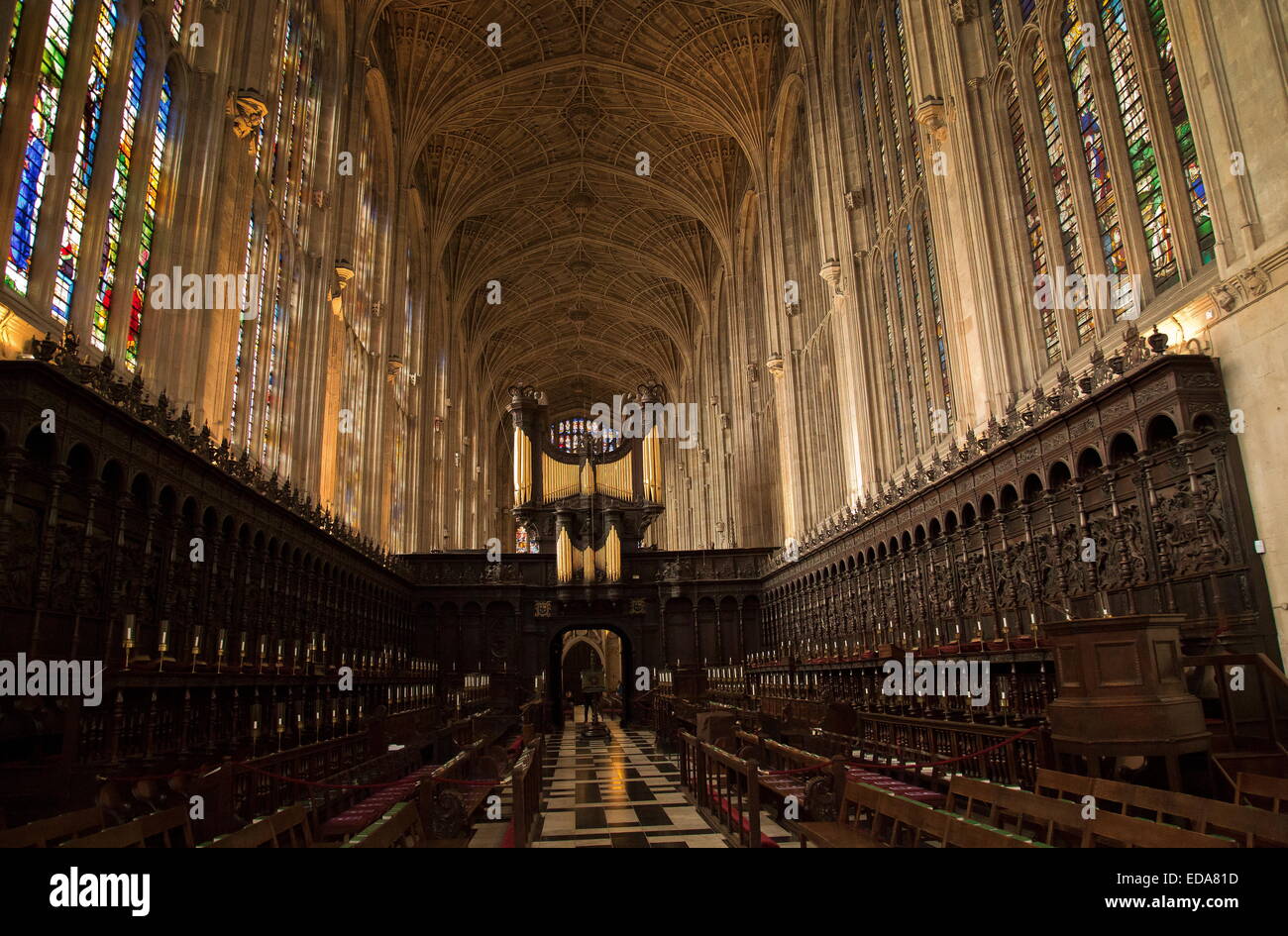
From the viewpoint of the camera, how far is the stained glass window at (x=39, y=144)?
27.1 ft

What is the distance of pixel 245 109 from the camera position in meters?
12.8

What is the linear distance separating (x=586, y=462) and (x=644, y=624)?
10095mm

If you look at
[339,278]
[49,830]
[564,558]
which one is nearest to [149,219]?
[339,278]

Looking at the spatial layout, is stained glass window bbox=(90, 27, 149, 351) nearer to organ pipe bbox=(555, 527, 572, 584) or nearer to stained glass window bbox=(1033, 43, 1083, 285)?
stained glass window bbox=(1033, 43, 1083, 285)

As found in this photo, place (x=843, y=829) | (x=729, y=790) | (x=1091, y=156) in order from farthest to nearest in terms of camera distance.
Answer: (x=1091, y=156) < (x=729, y=790) < (x=843, y=829)

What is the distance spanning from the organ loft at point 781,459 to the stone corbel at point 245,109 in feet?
0.19

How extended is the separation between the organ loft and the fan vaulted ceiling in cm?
27

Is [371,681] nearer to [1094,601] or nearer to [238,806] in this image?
[238,806]

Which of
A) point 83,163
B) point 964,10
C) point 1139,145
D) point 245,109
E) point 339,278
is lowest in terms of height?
point 1139,145

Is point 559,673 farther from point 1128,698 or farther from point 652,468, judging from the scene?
point 1128,698

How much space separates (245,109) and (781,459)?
1950 cm

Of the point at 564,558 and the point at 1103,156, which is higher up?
the point at 1103,156

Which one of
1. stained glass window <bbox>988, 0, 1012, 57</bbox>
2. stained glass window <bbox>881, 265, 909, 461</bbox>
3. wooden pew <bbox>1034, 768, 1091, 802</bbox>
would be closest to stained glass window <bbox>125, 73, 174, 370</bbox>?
wooden pew <bbox>1034, 768, 1091, 802</bbox>

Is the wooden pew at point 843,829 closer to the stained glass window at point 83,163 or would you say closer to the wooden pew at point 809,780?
the wooden pew at point 809,780
